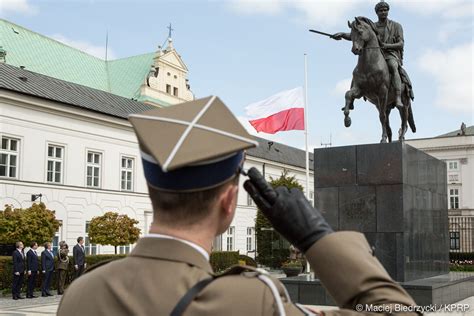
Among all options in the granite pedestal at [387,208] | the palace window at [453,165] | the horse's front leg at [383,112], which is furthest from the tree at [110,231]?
the palace window at [453,165]

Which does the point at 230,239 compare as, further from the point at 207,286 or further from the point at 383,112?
the point at 207,286

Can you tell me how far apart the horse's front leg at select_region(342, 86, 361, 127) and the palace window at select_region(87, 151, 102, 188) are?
22380 mm

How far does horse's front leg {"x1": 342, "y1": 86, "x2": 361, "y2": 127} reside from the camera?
12.8m

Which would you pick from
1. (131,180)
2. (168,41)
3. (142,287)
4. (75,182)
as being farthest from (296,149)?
(142,287)

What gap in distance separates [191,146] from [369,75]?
37.6 feet

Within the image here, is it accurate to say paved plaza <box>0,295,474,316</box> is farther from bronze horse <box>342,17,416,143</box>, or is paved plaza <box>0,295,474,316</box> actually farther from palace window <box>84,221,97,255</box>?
palace window <box>84,221,97,255</box>

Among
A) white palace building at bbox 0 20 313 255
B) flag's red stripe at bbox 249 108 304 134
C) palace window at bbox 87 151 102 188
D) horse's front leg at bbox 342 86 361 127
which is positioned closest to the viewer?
horse's front leg at bbox 342 86 361 127

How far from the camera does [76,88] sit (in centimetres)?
3644

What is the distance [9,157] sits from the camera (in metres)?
28.2

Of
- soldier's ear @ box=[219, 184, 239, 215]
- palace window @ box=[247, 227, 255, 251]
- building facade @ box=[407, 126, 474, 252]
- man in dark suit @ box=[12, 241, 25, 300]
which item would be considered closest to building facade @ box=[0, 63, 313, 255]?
man in dark suit @ box=[12, 241, 25, 300]

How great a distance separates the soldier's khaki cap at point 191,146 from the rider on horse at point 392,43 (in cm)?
1153

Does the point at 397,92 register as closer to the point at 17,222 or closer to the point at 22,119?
the point at 17,222

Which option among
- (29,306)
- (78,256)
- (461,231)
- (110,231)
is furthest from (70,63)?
(29,306)

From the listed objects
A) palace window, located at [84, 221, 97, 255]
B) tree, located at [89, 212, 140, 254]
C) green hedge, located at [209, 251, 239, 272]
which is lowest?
green hedge, located at [209, 251, 239, 272]
